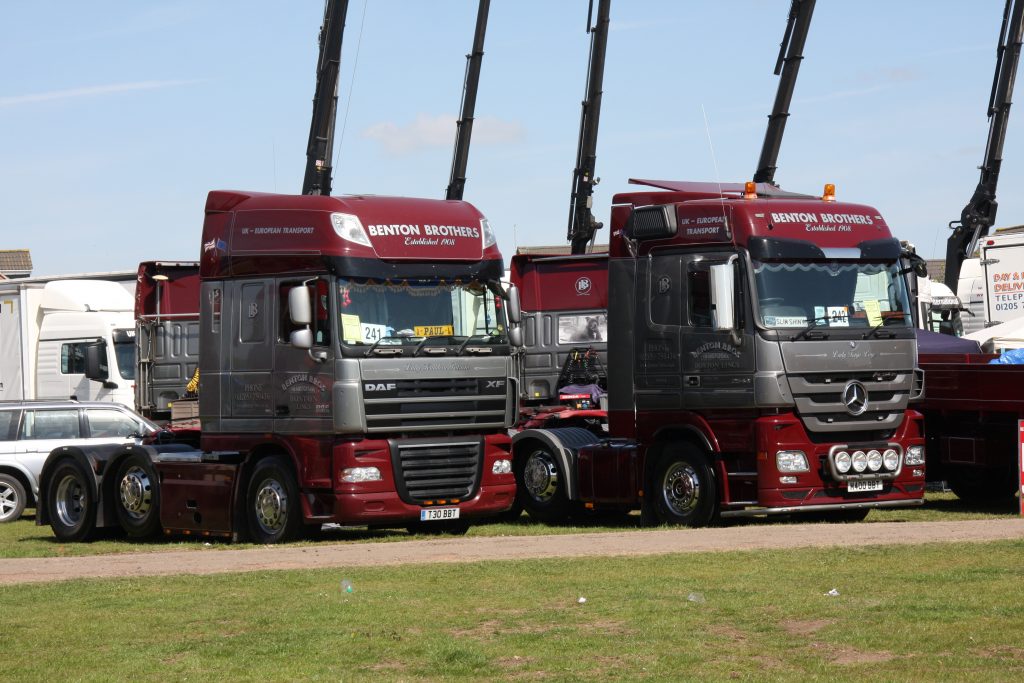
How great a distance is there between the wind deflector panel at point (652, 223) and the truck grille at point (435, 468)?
117 inches

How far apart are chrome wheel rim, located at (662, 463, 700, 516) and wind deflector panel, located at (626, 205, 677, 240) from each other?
8.34ft

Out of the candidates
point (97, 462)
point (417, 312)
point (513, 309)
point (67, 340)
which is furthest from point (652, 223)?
point (67, 340)

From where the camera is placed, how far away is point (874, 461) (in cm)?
1747

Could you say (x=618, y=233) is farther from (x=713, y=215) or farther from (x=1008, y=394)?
(x=1008, y=394)

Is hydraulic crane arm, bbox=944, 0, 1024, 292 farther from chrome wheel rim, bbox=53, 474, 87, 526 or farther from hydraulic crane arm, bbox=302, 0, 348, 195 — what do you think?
chrome wheel rim, bbox=53, 474, 87, 526

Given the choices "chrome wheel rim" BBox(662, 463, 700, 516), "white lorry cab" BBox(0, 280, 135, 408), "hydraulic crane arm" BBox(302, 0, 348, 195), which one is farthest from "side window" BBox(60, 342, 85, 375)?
"chrome wheel rim" BBox(662, 463, 700, 516)

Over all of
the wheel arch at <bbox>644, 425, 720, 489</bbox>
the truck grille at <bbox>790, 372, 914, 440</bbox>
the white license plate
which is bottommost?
the white license plate

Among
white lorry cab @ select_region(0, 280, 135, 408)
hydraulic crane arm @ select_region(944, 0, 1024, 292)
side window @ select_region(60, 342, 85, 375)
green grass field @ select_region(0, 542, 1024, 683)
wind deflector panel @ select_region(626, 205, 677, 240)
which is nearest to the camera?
green grass field @ select_region(0, 542, 1024, 683)

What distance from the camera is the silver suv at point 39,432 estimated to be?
933 inches

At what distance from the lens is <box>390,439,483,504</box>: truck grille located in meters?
16.8

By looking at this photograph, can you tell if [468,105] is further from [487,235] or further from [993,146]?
[487,235]

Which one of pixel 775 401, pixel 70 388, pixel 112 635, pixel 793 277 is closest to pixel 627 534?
pixel 775 401

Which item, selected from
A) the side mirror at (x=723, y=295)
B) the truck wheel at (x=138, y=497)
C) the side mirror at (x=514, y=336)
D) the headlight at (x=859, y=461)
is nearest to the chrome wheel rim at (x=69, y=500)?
the truck wheel at (x=138, y=497)

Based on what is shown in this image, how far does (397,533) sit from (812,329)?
527 cm
